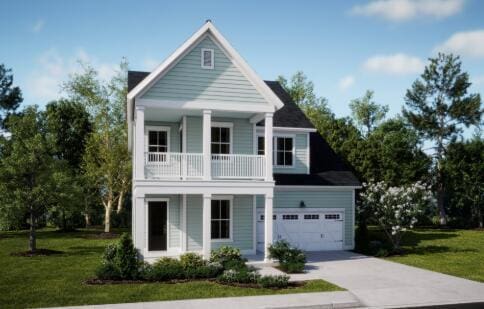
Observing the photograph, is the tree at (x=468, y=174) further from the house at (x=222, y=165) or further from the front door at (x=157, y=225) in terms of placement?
the front door at (x=157, y=225)

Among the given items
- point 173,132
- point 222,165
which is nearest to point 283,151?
Result: point 222,165

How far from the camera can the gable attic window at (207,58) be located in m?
19.1

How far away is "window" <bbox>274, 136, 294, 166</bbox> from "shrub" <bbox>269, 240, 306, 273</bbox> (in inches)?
239

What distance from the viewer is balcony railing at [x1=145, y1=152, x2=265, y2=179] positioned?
19.0 meters

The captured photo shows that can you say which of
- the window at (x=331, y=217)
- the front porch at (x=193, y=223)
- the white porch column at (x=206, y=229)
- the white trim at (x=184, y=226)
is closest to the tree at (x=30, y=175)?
the front porch at (x=193, y=223)

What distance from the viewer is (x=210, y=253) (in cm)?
1855

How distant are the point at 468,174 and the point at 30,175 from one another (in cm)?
3701

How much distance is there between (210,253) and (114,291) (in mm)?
5339

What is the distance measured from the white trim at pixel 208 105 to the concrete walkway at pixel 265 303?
8.52 meters

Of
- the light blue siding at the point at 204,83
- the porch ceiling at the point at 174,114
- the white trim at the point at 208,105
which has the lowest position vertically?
the porch ceiling at the point at 174,114

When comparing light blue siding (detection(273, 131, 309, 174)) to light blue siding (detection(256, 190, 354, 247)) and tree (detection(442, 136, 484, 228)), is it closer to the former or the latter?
light blue siding (detection(256, 190, 354, 247))

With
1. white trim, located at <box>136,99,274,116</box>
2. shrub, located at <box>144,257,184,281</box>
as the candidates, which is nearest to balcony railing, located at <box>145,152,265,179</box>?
white trim, located at <box>136,99,274,116</box>

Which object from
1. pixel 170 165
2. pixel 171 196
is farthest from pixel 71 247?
pixel 170 165

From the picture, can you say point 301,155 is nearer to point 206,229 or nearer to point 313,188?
point 313,188
